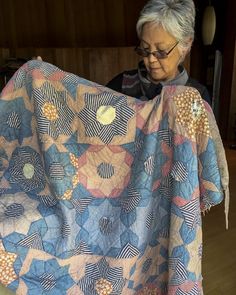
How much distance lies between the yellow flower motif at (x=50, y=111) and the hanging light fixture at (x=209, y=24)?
13.4ft

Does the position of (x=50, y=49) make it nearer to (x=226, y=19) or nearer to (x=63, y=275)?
(x=63, y=275)

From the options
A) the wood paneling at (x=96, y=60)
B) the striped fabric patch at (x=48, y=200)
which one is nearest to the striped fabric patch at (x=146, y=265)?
the striped fabric patch at (x=48, y=200)

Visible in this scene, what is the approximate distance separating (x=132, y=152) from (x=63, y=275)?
41 centimetres

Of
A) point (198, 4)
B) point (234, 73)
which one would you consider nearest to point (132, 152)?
point (234, 73)

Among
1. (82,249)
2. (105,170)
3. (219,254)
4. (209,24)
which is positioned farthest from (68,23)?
(82,249)

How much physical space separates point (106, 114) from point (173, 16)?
51cm

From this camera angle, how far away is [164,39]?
3.94 feet

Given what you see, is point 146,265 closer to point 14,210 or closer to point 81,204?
point 81,204

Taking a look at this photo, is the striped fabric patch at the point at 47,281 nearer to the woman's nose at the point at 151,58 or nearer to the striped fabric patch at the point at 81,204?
the striped fabric patch at the point at 81,204

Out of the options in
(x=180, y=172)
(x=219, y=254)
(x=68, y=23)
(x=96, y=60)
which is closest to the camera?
(x=180, y=172)

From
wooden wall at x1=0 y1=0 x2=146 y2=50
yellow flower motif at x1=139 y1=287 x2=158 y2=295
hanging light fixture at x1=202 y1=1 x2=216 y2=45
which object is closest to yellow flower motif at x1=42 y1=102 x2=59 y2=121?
yellow flower motif at x1=139 y1=287 x2=158 y2=295

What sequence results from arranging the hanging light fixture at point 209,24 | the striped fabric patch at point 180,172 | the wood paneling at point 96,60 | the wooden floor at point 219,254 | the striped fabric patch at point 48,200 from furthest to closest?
the hanging light fixture at point 209,24 < the wood paneling at point 96,60 < the wooden floor at point 219,254 < the striped fabric patch at point 48,200 < the striped fabric patch at point 180,172

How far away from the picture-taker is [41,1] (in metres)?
3.06

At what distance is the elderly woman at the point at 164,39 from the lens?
1181 mm
